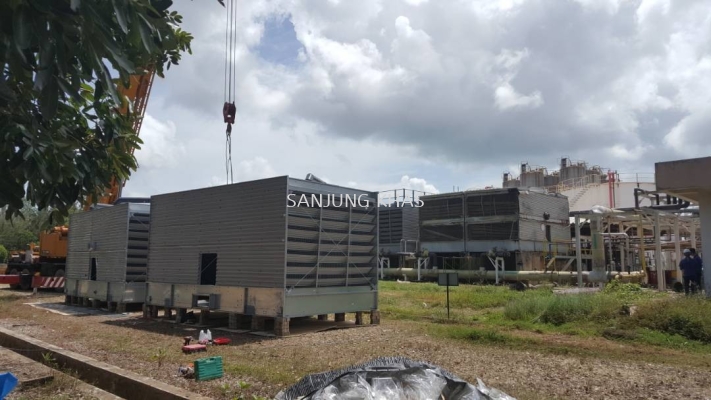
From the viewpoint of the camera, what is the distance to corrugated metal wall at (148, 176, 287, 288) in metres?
11.4

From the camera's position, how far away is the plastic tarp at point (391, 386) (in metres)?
4.78

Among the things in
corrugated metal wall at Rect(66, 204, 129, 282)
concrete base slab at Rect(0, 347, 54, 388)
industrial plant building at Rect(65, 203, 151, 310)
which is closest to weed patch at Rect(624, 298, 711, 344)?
concrete base slab at Rect(0, 347, 54, 388)

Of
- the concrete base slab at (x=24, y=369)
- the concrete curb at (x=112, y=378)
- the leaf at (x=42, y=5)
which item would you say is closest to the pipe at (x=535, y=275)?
the concrete curb at (x=112, y=378)

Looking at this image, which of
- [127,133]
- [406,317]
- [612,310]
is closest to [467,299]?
[406,317]

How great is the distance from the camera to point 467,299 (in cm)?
1702

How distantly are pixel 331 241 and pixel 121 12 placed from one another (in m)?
9.82

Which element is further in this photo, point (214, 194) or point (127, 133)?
point (214, 194)

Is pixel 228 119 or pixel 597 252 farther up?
pixel 228 119

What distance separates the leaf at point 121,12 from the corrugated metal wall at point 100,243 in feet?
48.0

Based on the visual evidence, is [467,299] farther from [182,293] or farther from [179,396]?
[179,396]

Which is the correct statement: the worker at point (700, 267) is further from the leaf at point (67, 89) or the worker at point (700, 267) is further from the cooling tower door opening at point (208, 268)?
the leaf at point (67, 89)

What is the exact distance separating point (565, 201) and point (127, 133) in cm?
3140

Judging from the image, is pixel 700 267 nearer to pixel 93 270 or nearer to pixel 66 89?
pixel 66 89

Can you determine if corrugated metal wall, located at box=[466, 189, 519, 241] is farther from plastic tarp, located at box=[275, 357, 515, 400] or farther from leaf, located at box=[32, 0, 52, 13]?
leaf, located at box=[32, 0, 52, 13]
